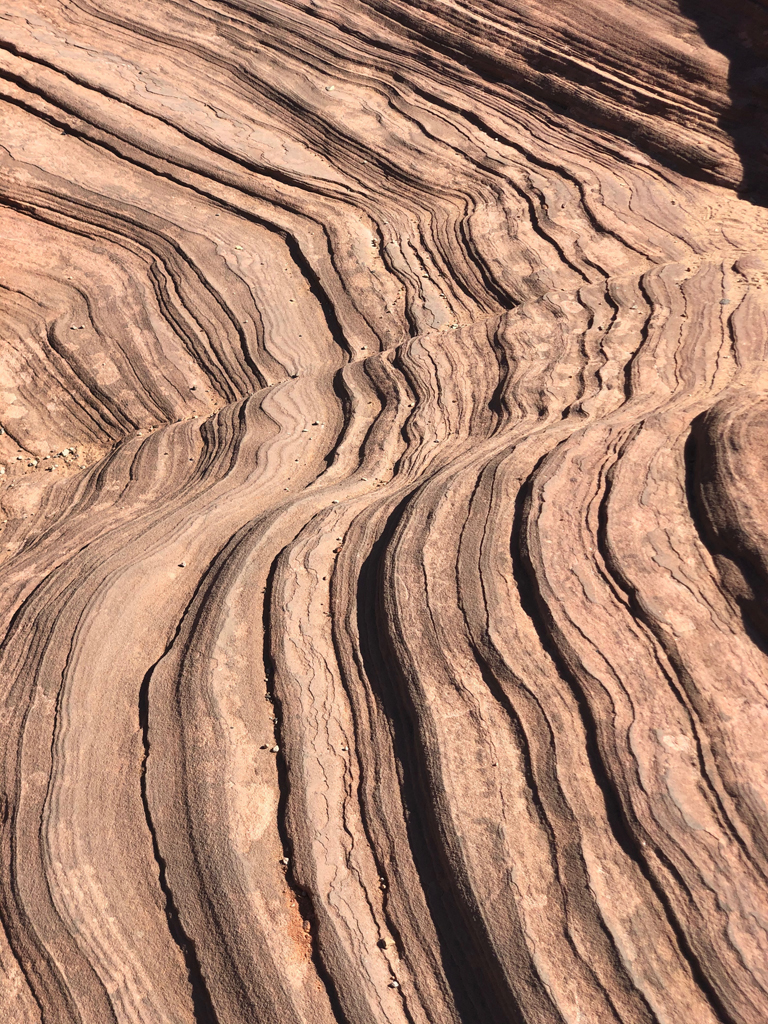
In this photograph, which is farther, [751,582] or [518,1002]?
[751,582]

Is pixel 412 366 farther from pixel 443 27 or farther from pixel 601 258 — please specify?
pixel 443 27

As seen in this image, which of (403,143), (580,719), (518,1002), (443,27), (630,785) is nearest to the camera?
(518,1002)

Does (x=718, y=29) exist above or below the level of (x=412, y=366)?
above

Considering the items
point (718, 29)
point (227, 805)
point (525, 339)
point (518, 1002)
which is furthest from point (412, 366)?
point (718, 29)

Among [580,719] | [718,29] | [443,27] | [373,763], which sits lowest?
A: [373,763]

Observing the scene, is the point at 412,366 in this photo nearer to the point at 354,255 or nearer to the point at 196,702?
the point at 354,255

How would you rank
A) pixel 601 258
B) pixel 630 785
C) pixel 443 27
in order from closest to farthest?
pixel 630 785 → pixel 601 258 → pixel 443 27
